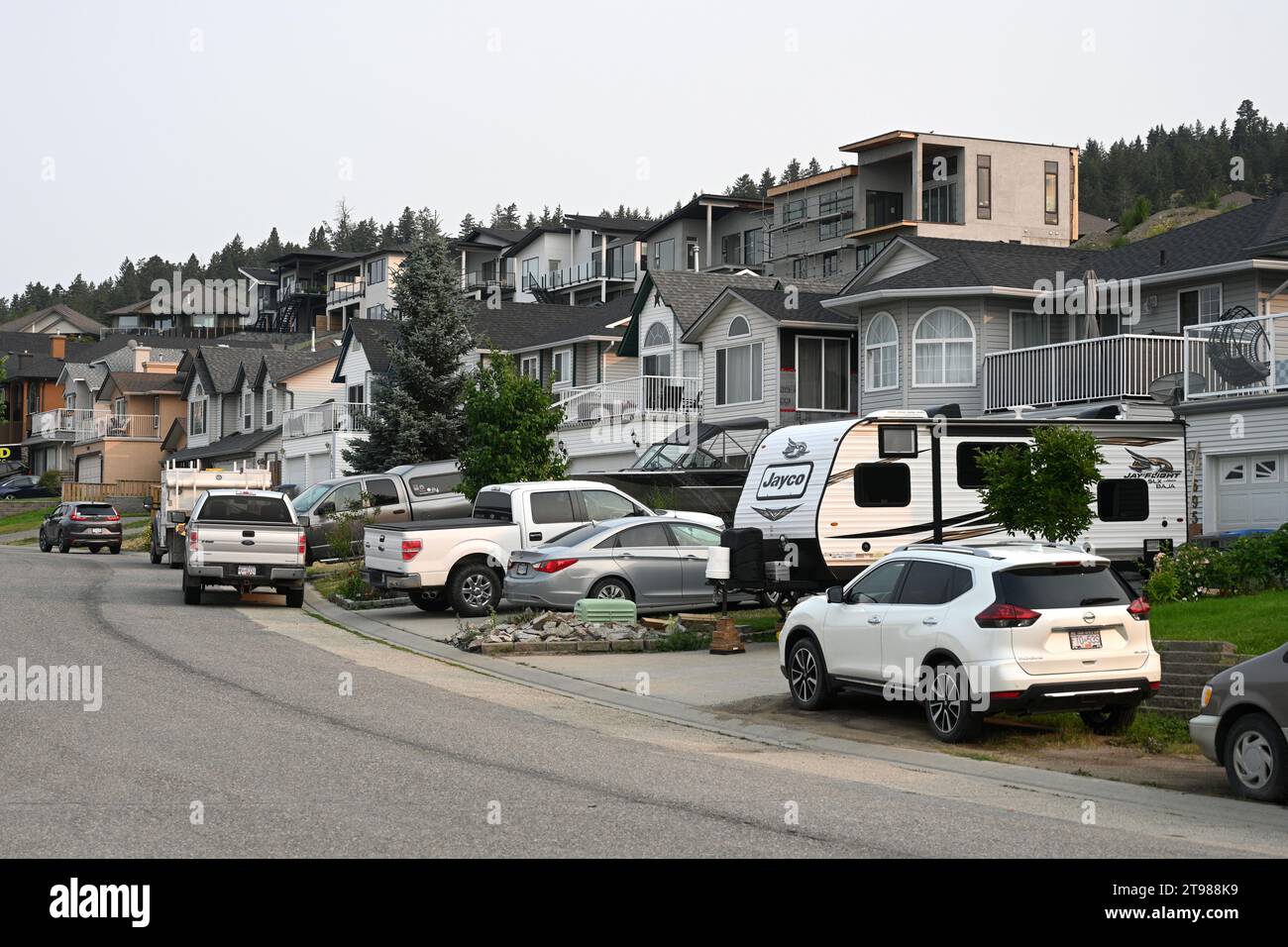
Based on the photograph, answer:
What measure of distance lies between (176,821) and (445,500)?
2573 centimetres

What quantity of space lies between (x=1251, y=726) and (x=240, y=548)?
1846cm

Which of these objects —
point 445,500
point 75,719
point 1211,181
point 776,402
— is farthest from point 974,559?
point 1211,181

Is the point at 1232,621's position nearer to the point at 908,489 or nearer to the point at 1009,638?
the point at 1009,638

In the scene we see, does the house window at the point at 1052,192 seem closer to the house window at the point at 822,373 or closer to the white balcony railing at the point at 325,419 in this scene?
the white balcony railing at the point at 325,419

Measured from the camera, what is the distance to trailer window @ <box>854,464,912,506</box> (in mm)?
20609

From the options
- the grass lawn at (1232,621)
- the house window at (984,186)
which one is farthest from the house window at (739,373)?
the house window at (984,186)

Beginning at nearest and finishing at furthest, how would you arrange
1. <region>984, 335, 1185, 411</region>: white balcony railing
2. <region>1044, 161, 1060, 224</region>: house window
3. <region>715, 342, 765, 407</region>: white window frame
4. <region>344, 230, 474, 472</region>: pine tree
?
1. <region>984, 335, 1185, 411</region>: white balcony railing
2. <region>715, 342, 765, 407</region>: white window frame
3. <region>344, 230, 474, 472</region>: pine tree
4. <region>1044, 161, 1060, 224</region>: house window

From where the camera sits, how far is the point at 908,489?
2102 cm

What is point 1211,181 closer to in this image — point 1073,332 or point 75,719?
point 1073,332

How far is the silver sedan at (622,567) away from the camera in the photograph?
22.0m

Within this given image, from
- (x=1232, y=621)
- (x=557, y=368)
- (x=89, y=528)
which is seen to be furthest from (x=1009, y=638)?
(x=557, y=368)

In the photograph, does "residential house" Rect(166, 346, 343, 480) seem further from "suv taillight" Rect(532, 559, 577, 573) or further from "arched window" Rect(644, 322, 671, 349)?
"suv taillight" Rect(532, 559, 577, 573)

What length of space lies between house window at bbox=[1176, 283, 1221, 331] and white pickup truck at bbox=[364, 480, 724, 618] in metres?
14.2

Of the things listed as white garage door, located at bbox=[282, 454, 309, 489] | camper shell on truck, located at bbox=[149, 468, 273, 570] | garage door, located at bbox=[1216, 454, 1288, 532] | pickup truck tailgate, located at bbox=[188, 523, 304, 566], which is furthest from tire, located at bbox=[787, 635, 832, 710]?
white garage door, located at bbox=[282, 454, 309, 489]
